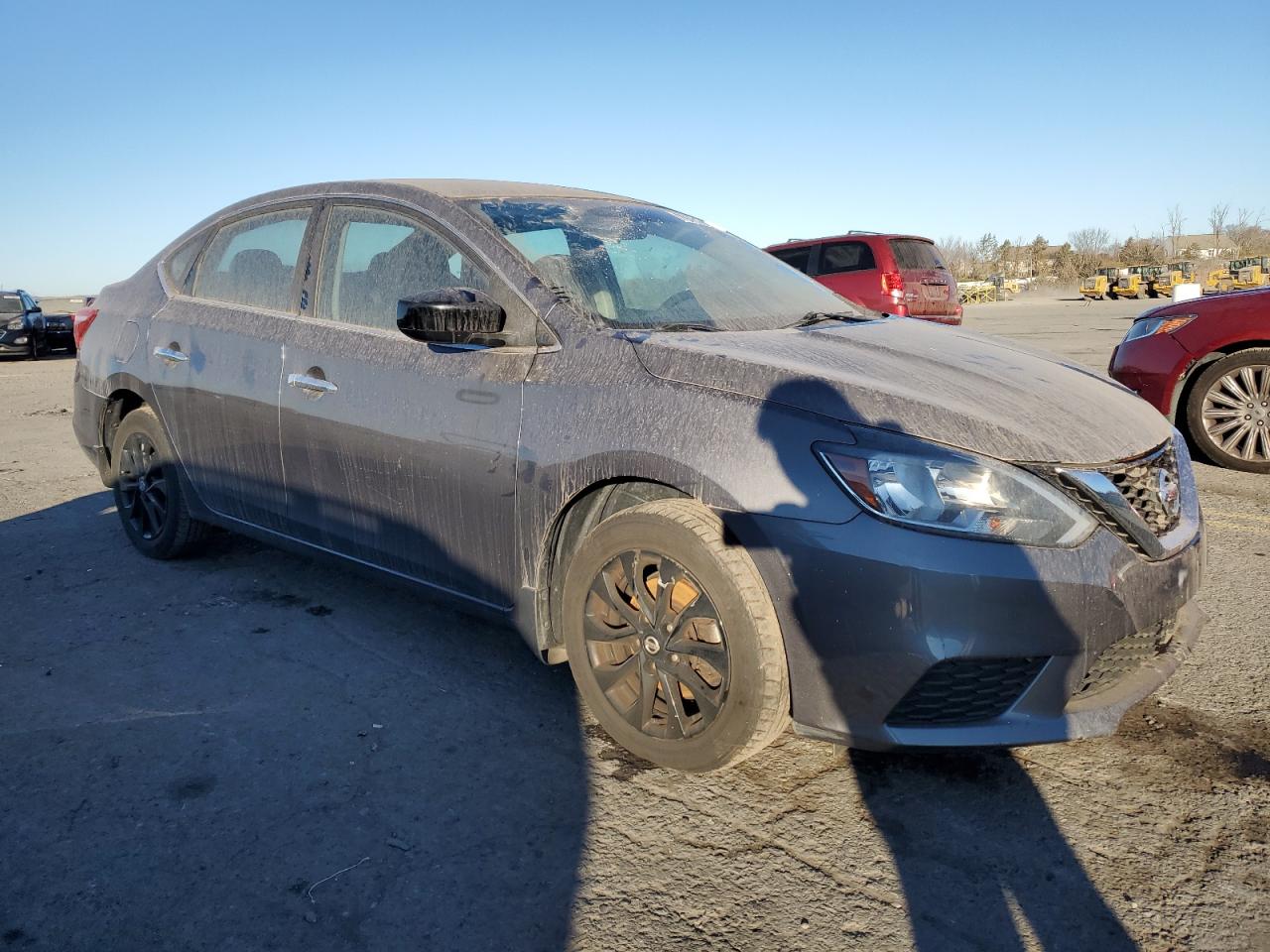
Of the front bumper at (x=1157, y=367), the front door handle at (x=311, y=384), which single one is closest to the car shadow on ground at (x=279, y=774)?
the front door handle at (x=311, y=384)

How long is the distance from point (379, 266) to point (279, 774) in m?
1.78

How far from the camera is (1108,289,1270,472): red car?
607cm

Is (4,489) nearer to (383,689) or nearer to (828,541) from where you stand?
(383,689)

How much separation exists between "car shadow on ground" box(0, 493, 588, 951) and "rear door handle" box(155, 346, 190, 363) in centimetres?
100

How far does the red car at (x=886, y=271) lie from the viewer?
12867 mm

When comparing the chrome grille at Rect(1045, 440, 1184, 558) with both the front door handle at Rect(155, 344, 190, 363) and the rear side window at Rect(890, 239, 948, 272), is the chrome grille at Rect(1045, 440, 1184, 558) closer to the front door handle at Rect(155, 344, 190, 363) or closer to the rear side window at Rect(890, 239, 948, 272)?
the front door handle at Rect(155, 344, 190, 363)

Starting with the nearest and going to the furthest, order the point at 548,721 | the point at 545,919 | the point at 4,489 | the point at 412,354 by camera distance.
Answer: the point at 545,919 < the point at 548,721 < the point at 412,354 < the point at 4,489

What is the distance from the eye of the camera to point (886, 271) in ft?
42.3

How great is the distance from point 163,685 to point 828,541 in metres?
2.36

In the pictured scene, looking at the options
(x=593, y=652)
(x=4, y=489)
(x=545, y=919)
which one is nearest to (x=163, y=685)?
(x=593, y=652)

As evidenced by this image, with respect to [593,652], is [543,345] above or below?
above

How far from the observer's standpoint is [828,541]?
232 centimetres

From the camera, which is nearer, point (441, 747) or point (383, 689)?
point (441, 747)

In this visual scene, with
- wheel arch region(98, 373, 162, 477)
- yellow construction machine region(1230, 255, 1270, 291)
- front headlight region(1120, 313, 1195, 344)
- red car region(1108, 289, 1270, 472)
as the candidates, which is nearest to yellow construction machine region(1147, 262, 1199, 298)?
yellow construction machine region(1230, 255, 1270, 291)
